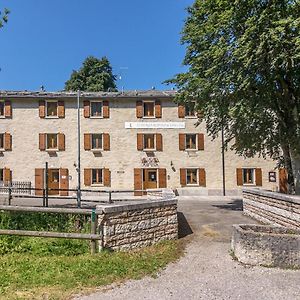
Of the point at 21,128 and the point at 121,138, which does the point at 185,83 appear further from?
the point at 21,128

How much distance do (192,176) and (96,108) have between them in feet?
34.1

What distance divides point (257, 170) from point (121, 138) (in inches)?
482

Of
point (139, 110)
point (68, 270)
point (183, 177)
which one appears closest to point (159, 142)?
point (139, 110)

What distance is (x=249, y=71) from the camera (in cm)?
1334

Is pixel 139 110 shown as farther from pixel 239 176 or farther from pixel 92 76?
pixel 92 76

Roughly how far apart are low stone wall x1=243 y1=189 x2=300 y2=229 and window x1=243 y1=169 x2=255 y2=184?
14.9 meters

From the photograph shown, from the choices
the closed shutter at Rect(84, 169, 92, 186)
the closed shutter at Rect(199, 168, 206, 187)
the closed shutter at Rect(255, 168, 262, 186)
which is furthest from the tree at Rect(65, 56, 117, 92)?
the closed shutter at Rect(255, 168, 262, 186)

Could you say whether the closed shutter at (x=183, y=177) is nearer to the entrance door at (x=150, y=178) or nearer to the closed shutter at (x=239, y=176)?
the entrance door at (x=150, y=178)

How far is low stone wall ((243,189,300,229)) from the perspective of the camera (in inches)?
348

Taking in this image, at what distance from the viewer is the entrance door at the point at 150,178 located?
27938 millimetres

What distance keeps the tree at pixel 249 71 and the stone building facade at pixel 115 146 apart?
12112mm

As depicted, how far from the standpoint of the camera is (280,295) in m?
5.12

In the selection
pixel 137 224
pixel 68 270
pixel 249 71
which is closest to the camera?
pixel 68 270

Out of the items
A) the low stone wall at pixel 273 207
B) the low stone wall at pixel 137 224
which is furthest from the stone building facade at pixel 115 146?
the low stone wall at pixel 137 224
